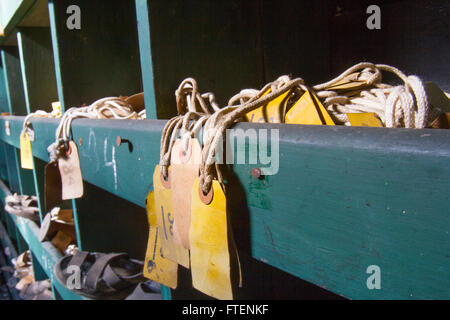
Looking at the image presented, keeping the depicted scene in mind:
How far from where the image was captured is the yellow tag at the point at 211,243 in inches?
13.4

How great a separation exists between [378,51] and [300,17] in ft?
0.68

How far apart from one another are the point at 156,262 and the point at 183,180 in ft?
0.57

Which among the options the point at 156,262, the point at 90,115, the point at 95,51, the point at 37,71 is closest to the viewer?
the point at 156,262

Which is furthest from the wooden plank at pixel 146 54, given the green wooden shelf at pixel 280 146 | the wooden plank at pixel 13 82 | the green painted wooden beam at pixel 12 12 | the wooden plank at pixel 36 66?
the wooden plank at pixel 13 82

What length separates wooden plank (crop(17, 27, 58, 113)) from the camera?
1456mm

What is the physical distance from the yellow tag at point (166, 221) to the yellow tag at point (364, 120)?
8.8 inches

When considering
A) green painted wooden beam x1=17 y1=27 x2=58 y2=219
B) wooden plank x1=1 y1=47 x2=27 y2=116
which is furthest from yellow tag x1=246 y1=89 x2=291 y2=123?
wooden plank x1=1 y1=47 x2=27 y2=116

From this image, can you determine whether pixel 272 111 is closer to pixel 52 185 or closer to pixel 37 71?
pixel 52 185

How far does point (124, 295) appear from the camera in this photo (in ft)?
2.78

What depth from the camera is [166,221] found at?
0.44m

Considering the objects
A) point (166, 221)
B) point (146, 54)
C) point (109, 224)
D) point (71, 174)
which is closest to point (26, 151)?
point (109, 224)

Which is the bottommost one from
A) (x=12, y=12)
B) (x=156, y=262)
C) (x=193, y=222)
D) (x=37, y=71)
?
(x=156, y=262)
